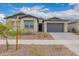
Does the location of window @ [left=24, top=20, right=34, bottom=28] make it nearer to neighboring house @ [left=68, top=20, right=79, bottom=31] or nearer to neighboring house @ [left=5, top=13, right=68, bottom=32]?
neighboring house @ [left=5, top=13, right=68, bottom=32]

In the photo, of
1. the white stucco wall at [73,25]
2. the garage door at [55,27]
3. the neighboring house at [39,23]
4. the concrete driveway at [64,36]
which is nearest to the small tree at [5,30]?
the neighboring house at [39,23]

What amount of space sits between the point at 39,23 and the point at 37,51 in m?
0.66

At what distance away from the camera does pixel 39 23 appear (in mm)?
5707

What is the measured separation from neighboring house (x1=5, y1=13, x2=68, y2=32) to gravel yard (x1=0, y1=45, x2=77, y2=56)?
1.37 ft

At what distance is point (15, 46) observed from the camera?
231 inches

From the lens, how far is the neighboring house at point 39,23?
226 inches

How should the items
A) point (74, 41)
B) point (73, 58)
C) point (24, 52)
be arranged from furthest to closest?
1. point (74, 41)
2. point (24, 52)
3. point (73, 58)

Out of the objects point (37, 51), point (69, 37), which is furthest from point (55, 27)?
point (37, 51)

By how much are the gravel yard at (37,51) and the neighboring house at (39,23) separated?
1.37ft

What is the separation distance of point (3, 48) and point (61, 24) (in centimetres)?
152

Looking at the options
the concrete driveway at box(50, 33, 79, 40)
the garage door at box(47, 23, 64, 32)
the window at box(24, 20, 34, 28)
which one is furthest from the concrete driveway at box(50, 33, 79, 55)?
the window at box(24, 20, 34, 28)

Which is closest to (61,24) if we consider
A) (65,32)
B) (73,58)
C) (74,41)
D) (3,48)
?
(65,32)

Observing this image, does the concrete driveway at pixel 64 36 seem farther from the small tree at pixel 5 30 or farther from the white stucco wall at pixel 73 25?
the small tree at pixel 5 30

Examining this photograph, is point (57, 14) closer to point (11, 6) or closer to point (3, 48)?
point (11, 6)
